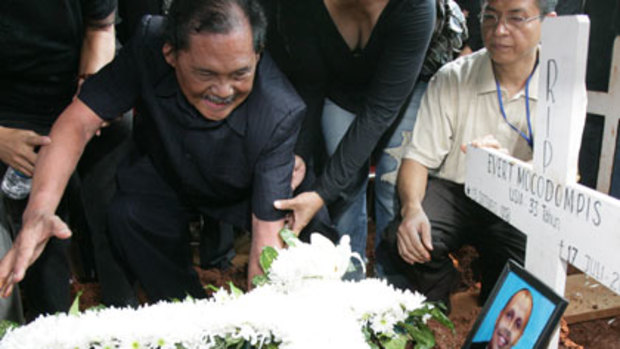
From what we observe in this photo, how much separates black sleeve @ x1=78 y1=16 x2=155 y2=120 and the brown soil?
1.04 meters

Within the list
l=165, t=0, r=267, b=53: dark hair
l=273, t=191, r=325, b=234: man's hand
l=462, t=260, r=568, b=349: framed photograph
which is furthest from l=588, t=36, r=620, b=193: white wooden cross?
l=165, t=0, r=267, b=53: dark hair

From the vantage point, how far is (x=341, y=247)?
3.75 ft

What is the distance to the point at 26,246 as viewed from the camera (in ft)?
4.25

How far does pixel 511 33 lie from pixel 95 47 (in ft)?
4.62

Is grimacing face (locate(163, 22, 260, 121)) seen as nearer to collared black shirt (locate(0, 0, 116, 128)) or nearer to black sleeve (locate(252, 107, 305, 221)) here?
black sleeve (locate(252, 107, 305, 221))

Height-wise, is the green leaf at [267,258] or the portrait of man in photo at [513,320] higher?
the green leaf at [267,258]

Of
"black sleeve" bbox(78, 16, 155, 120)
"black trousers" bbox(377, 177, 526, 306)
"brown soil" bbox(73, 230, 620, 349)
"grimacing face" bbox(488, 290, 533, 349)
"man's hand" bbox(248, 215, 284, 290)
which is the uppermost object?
"black sleeve" bbox(78, 16, 155, 120)

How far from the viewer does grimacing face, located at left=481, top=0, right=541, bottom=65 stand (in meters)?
1.59

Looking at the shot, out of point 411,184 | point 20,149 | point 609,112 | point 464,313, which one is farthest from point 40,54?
point 609,112

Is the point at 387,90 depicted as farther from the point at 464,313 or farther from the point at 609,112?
the point at 609,112

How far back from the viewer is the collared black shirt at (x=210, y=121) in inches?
62.4

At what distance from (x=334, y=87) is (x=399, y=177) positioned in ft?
1.30

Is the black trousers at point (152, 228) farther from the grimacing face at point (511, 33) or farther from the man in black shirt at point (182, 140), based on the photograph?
the grimacing face at point (511, 33)

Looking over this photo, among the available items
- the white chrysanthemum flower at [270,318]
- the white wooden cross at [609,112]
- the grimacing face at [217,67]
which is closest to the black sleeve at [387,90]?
the grimacing face at [217,67]
